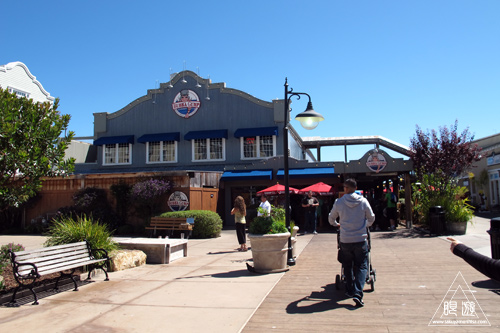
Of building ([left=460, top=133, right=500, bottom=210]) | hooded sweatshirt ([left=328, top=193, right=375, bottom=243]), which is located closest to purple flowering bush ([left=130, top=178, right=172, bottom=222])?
hooded sweatshirt ([left=328, top=193, right=375, bottom=243])

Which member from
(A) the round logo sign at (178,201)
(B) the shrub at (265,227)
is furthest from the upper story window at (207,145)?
(B) the shrub at (265,227)

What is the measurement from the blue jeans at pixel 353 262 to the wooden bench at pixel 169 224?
418 inches

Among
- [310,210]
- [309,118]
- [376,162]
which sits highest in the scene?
[309,118]

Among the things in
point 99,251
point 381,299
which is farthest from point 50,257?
point 381,299

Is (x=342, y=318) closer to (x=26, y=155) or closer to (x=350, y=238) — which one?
(x=350, y=238)

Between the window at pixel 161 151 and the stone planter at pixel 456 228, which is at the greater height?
the window at pixel 161 151

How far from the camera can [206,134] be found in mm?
24688

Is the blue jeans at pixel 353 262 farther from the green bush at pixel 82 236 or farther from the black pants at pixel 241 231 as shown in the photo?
the black pants at pixel 241 231

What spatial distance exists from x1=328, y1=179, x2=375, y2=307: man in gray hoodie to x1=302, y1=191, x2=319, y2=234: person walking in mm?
10779

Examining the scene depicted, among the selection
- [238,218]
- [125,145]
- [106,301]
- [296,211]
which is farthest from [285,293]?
[125,145]

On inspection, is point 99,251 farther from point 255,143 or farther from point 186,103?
point 186,103

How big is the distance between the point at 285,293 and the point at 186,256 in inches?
208

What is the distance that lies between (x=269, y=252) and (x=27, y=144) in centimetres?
503

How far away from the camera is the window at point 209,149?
81.9 ft
